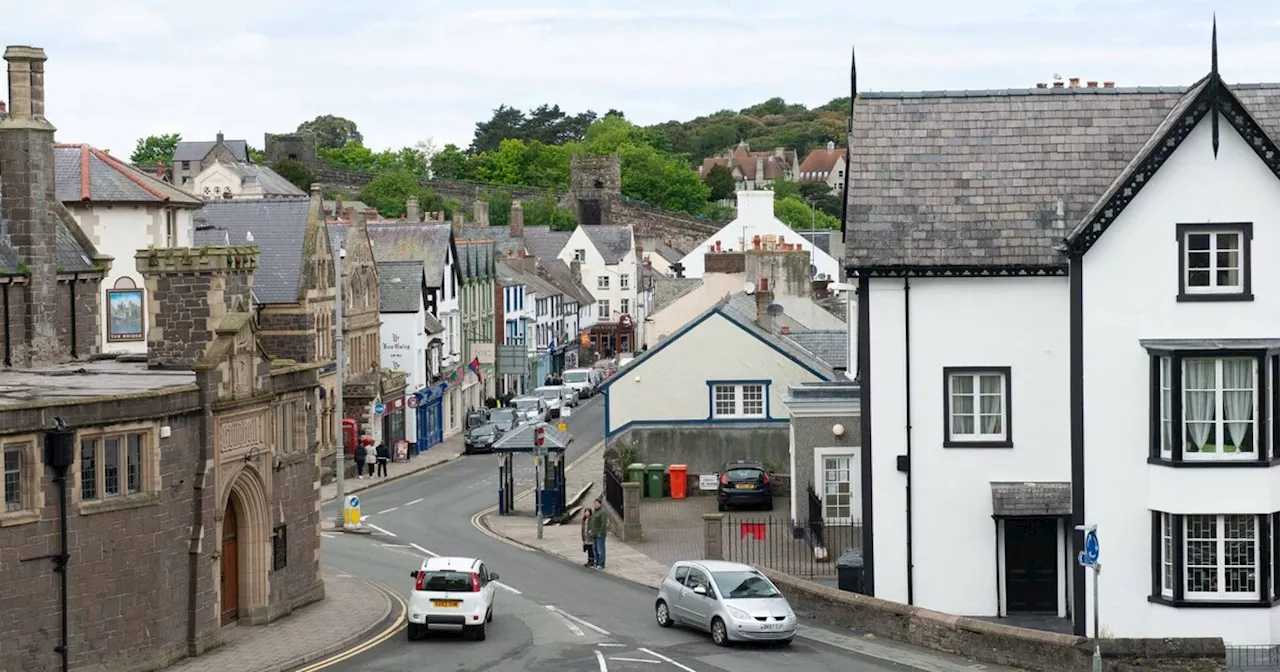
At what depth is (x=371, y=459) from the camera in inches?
2721

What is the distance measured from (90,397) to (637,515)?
21080mm

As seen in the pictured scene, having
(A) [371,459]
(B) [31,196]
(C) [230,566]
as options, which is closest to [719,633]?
(C) [230,566]

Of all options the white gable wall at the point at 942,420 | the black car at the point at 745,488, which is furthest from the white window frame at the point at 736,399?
the white gable wall at the point at 942,420

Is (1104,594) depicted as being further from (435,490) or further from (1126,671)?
(435,490)

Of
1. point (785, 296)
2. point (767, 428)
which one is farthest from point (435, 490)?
point (785, 296)

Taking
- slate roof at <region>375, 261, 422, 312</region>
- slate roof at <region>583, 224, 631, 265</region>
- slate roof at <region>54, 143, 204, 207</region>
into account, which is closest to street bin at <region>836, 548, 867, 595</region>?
slate roof at <region>54, 143, 204, 207</region>

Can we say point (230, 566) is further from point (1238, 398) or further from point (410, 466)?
point (410, 466)

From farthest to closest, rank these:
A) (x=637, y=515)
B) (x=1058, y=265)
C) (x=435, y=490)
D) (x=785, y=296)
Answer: (x=785, y=296)
(x=435, y=490)
(x=637, y=515)
(x=1058, y=265)

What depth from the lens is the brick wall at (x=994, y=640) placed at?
29.3 m

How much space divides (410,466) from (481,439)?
6.05 m

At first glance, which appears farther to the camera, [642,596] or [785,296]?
[785,296]

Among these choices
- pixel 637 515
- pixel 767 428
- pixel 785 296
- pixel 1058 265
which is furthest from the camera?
pixel 785 296

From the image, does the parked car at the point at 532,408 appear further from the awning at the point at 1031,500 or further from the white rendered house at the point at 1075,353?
the awning at the point at 1031,500

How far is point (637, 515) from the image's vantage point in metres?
47.9
